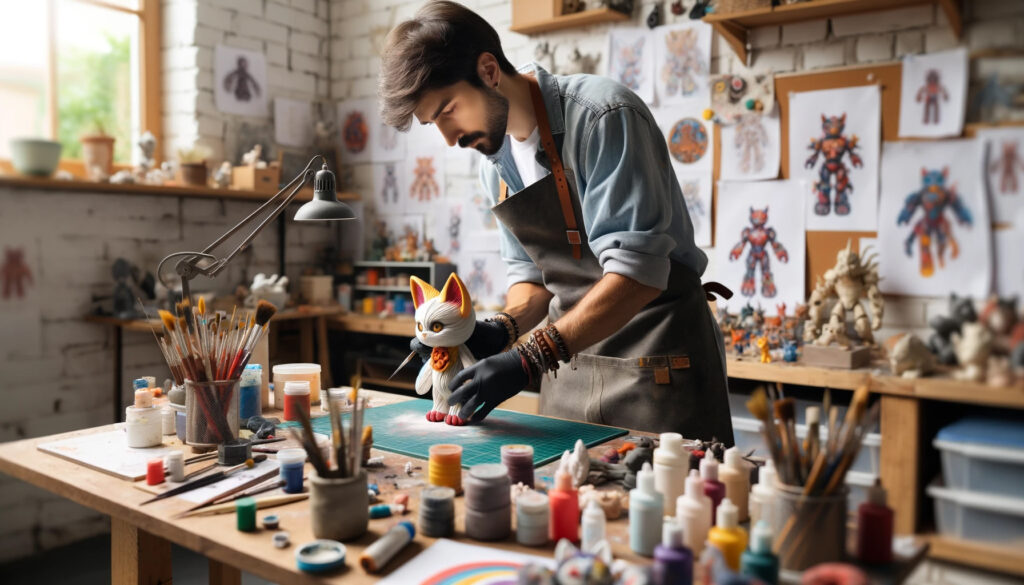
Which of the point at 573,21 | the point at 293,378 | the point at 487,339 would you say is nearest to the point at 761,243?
the point at 573,21

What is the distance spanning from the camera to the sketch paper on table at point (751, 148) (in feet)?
10.2

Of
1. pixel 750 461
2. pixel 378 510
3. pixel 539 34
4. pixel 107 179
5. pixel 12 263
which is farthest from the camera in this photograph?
pixel 539 34

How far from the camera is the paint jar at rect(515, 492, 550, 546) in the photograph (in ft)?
3.40

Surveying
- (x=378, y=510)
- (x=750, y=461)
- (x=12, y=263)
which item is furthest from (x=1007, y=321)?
(x=12, y=263)

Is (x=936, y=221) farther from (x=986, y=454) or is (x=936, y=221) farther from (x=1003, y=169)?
(x=986, y=454)

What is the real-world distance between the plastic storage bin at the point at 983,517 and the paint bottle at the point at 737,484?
0.41m

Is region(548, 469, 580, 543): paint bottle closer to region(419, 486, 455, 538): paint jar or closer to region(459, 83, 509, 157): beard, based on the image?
region(419, 486, 455, 538): paint jar

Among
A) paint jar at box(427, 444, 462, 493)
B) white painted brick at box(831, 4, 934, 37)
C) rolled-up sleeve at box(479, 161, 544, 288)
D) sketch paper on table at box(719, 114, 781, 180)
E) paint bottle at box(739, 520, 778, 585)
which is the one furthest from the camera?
sketch paper on table at box(719, 114, 781, 180)

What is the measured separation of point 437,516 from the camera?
107 centimetres

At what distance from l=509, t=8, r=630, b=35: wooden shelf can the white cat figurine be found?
7.12 ft

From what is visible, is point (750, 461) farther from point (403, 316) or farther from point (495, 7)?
point (495, 7)

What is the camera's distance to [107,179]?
3271mm

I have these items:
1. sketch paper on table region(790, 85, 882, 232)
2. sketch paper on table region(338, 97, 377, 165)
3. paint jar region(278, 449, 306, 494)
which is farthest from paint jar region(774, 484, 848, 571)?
sketch paper on table region(338, 97, 377, 165)

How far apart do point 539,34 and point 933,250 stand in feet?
10.9
